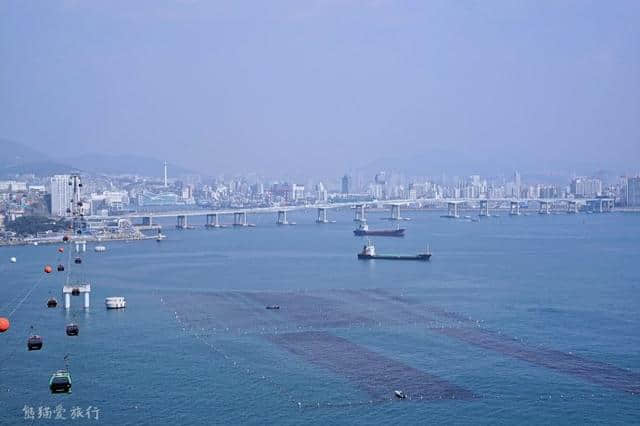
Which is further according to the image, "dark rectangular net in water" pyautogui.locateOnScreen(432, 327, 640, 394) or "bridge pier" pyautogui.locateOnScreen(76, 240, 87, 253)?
"bridge pier" pyautogui.locateOnScreen(76, 240, 87, 253)

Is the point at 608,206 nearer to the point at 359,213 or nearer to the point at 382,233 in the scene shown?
the point at 359,213

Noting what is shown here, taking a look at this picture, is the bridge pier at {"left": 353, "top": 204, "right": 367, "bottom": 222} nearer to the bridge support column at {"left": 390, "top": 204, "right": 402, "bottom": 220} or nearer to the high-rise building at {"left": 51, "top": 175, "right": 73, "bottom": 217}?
the bridge support column at {"left": 390, "top": 204, "right": 402, "bottom": 220}

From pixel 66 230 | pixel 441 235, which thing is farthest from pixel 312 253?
pixel 66 230

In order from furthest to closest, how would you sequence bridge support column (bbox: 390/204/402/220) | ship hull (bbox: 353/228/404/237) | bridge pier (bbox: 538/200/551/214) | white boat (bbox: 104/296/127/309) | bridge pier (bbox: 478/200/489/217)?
bridge pier (bbox: 538/200/551/214), bridge pier (bbox: 478/200/489/217), bridge support column (bbox: 390/204/402/220), ship hull (bbox: 353/228/404/237), white boat (bbox: 104/296/127/309)

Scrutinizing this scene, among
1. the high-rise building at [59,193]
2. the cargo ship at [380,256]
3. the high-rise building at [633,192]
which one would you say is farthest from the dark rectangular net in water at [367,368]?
the high-rise building at [633,192]

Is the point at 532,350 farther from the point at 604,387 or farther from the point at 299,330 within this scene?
the point at 299,330

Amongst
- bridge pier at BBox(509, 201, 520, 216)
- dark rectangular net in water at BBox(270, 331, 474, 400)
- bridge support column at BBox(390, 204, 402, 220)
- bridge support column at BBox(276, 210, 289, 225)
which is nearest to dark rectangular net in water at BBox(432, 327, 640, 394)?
dark rectangular net in water at BBox(270, 331, 474, 400)

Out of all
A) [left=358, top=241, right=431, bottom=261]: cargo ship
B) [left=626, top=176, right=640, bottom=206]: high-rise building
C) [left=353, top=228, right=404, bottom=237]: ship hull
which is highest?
[left=626, top=176, right=640, bottom=206]: high-rise building

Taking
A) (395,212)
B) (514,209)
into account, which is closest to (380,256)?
(395,212)
